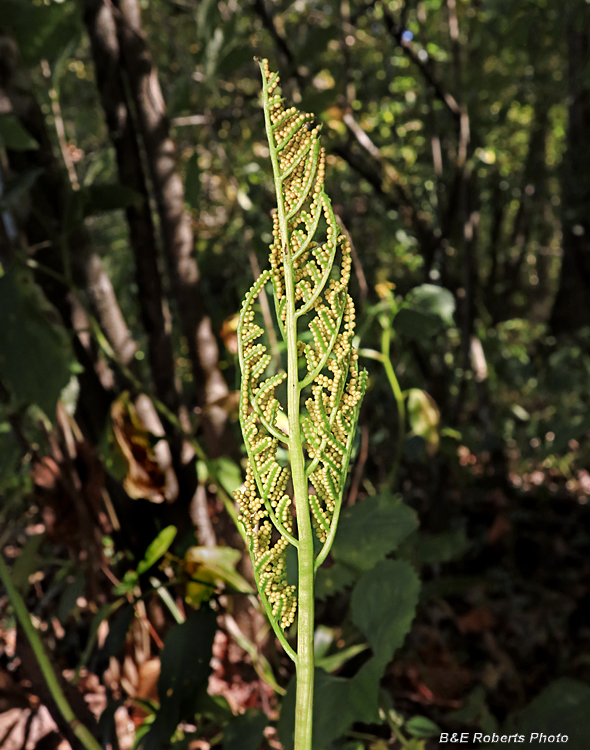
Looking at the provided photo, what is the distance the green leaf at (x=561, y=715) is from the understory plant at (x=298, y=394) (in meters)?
0.46

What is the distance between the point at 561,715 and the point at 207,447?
0.71 meters

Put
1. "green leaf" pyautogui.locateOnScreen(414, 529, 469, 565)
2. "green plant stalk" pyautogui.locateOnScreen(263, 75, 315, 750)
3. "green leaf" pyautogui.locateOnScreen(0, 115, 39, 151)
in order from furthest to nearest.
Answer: "green leaf" pyautogui.locateOnScreen(414, 529, 469, 565) → "green leaf" pyautogui.locateOnScreen(0, 115, 39, 151) → "green plant stalk" pyautogui.locateOnScreen(263, 75, 315, 750)

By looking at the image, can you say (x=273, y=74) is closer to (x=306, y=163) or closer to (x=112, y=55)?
(x=306, y=163)

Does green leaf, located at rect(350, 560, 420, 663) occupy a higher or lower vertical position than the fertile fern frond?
lower

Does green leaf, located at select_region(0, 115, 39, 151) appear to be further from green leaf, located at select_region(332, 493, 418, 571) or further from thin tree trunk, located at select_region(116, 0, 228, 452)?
green leaf, located at select_region(332, 493, 418, 571)

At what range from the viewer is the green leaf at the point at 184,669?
625 mm

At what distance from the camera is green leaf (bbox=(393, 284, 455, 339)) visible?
0.89m

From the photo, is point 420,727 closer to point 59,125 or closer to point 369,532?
point 369,532

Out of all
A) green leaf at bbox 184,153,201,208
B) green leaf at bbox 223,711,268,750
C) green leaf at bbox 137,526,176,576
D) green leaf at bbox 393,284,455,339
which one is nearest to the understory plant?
green leaf at bbox 223,711,268,750

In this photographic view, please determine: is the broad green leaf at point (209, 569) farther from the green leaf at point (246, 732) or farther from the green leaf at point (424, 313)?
the green leaf at point (424, 313)

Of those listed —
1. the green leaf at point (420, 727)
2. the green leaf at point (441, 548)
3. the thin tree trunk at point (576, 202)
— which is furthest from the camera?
the thin tree trunk at point (576, 202)

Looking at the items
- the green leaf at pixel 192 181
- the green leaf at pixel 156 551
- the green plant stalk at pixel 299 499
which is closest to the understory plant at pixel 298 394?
the green plant stalk at pixel 299 499

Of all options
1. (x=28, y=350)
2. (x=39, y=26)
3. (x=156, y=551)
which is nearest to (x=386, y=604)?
(x=156, y=551)

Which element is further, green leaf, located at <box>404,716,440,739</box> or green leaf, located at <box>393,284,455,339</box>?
green leaf, located at <box>393,284,455,339</box>
